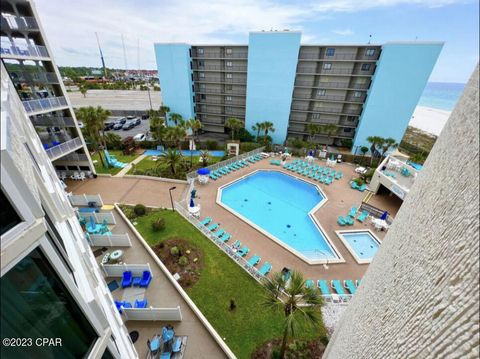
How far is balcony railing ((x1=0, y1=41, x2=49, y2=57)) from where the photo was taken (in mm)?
15047

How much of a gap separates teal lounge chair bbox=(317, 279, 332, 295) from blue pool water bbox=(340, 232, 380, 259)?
4.63m

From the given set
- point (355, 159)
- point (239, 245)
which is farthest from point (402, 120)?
point (239, 245)

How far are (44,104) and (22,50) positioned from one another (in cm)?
413

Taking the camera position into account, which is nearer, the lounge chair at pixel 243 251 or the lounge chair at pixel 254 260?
the lounge chair at pixel 254 260

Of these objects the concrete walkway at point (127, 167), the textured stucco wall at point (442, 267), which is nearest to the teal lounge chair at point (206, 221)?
the concrete walkway at point (127, 167)

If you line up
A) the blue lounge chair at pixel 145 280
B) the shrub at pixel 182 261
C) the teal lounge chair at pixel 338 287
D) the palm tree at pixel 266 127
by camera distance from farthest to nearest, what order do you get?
the palm tree at pixel 266 127 → the shrub at pixel 182 261 → the teal lounge chair at pixel 338 287 → the blue lounge chair at pixel 145 280

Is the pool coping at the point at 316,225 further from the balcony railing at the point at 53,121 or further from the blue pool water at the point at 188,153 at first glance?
the balcony railing at the point at 53,121

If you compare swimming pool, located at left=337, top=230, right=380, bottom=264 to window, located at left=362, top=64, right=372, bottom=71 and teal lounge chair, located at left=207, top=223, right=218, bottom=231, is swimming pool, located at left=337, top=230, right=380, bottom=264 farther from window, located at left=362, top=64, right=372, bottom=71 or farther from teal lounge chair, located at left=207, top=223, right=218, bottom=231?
window, located at left=362, top=64, right=372, bottom=71

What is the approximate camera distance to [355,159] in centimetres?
3177

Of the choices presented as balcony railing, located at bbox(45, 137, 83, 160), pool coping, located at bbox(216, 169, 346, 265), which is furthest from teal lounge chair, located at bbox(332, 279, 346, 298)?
balcony railing, located at bbox(45, 137, 83, 160)

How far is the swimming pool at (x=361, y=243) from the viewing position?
51.7 ft

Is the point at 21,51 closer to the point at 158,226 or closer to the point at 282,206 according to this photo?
the point at 158,226

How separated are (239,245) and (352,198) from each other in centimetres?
1537

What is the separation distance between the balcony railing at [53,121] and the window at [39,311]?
82.2 ft
